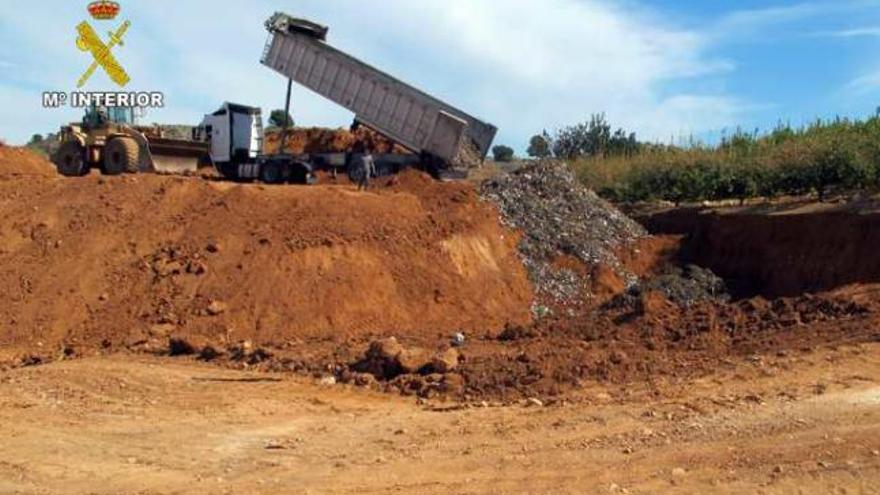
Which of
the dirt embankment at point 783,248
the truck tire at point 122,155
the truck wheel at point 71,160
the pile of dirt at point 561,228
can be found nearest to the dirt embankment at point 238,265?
the pile of dirt at point 561,228

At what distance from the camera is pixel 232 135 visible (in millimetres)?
29219

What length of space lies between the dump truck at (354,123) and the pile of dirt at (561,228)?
12.4 ft

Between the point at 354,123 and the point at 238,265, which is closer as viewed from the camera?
the point at 238,265

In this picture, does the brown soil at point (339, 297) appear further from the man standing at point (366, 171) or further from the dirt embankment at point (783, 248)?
the man standing at point (366, 171)

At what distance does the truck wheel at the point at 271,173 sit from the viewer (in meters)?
28.4

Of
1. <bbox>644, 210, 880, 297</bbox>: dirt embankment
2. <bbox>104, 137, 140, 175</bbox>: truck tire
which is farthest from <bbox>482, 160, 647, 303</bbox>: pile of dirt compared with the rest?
<bbox>104, 137, 140, 175</bbox>: truck tire

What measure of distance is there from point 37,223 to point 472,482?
1325 centimetres

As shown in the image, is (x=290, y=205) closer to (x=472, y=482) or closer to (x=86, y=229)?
(x=86, y=229)

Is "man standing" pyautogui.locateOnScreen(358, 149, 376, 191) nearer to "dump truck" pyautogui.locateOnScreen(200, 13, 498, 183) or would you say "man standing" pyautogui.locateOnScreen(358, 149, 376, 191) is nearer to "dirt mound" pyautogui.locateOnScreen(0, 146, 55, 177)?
"dump truck" pyautogui.locateOnScreen(200, 13, 498, 183)

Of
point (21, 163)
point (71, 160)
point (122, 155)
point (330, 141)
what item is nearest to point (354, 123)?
point (330, 141)

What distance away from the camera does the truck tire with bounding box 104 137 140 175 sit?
25094 millimetres

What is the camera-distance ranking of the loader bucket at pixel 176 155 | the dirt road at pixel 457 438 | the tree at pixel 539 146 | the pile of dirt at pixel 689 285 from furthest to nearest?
the tree at pixel 539 146 < the loader bucket at pixel 176 155 < the pile of dirt at pixel 689 285 < the dirt road at pixel 457 438

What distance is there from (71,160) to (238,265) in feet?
40.4

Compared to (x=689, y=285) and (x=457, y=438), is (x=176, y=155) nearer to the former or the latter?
(x=689, y=285)
